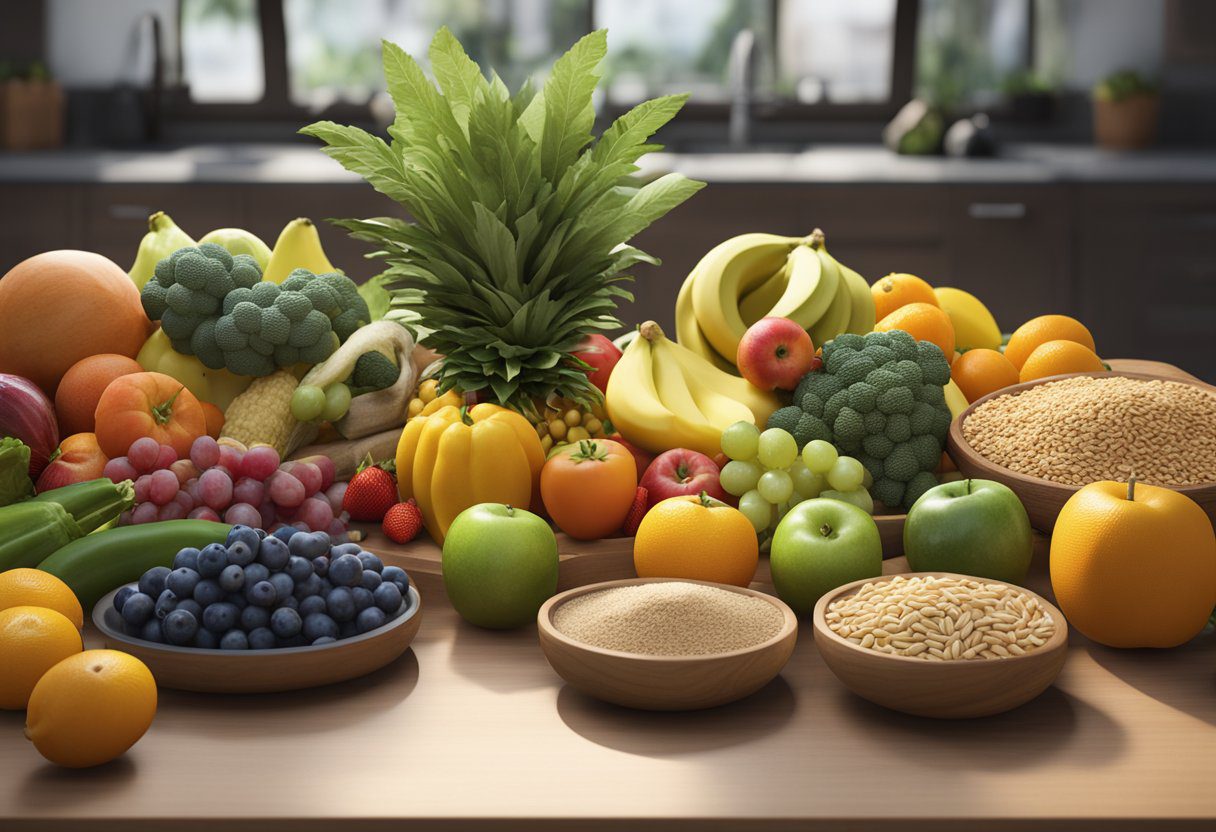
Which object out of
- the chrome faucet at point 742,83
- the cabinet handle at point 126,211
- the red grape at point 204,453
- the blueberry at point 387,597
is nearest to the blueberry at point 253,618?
the blueberry at point 387,597

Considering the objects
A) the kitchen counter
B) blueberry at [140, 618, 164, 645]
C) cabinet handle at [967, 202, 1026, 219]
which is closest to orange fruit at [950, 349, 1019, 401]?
blueberry at [140, 618, 164, 645]

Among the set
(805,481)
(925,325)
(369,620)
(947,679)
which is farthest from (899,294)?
(369,620)

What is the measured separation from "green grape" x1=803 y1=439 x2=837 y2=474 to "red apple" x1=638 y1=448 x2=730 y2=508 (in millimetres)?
111


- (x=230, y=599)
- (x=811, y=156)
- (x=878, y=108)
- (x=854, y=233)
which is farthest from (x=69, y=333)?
(x=878, y=108)

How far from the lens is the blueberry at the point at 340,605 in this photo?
1.13 metres

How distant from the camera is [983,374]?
173cm

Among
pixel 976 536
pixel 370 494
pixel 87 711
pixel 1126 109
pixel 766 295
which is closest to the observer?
pixel 87 711

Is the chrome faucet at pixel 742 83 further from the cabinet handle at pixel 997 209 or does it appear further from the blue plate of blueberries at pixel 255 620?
the blue plate of blueberries at pixel 255 620

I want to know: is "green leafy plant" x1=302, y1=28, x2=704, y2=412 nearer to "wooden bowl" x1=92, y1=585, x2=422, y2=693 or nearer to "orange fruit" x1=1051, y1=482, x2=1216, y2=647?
"wooden bowl" x1=92, y1=585, x2=422, y2=693

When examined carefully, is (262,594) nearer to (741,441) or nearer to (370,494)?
(370,494)

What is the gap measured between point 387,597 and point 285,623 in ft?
0.34

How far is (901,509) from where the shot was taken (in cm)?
155

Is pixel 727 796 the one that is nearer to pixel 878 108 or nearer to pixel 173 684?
pixel 173 684

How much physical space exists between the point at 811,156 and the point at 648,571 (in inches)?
133
